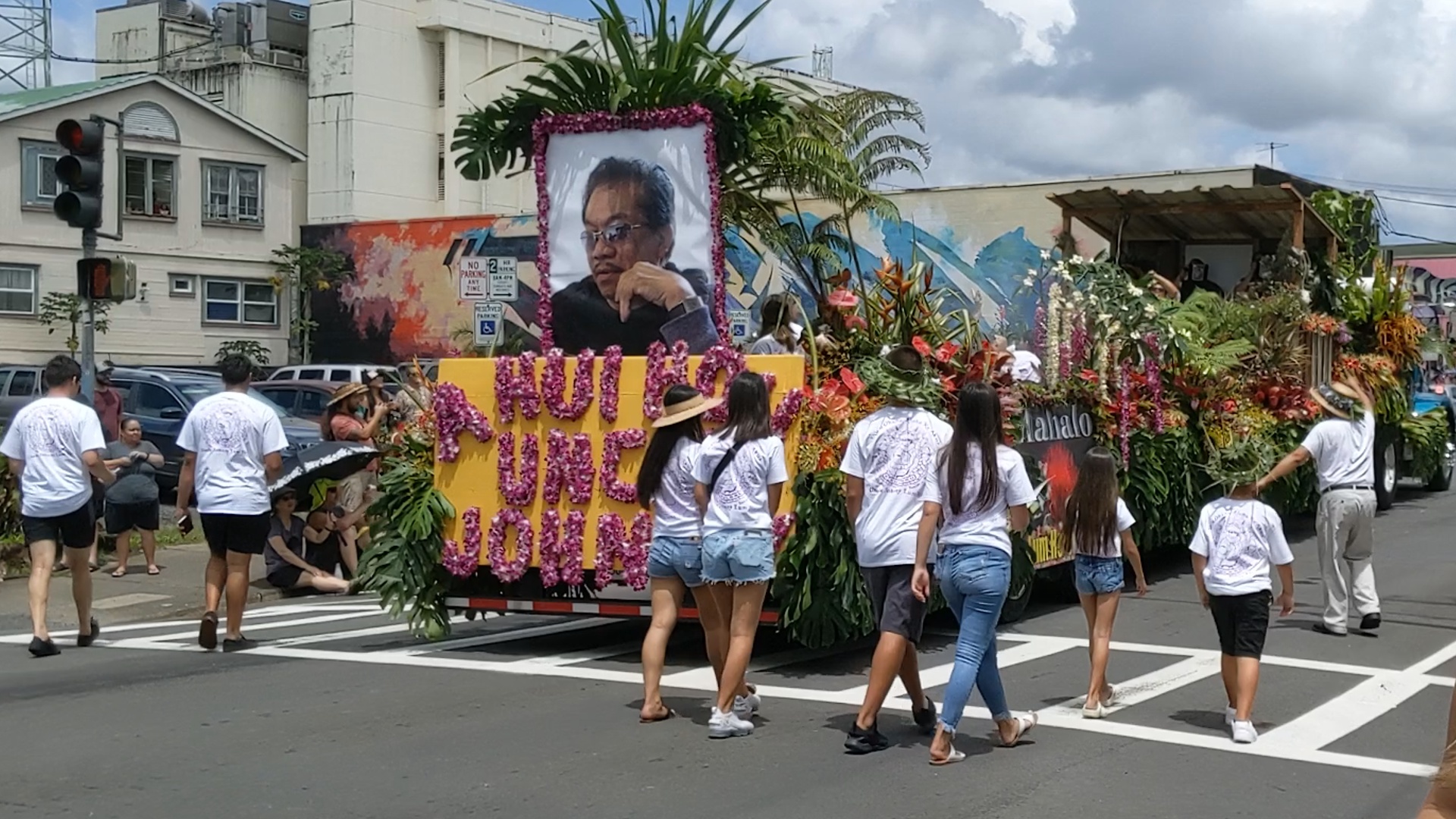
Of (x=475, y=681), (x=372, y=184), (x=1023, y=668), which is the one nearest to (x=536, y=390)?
(x=475, y=681)

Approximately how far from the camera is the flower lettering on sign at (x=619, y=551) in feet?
31.6

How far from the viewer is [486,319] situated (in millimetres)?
16016

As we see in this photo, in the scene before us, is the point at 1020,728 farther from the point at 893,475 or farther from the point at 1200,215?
the point at 1200,215

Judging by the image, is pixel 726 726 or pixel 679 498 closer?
pixel 726 726

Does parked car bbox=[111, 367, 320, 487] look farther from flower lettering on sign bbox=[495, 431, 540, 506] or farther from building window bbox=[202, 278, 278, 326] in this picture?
building window bbox=[202, 278, 278, 326]

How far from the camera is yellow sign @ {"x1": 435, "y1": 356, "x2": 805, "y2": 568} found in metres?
9.73

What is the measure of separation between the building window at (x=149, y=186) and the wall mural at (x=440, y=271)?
4760 mm

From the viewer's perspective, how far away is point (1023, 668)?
378 inches

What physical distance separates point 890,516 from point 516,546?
3.39 metres

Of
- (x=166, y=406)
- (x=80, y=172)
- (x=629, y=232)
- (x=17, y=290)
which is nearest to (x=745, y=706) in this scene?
(x=629, y=232)

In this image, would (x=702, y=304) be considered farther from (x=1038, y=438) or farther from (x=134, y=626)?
(x=134, y=626)

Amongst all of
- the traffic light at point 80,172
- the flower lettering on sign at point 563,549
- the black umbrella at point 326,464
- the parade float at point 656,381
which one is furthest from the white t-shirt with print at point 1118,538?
the traffic light at point 80,172

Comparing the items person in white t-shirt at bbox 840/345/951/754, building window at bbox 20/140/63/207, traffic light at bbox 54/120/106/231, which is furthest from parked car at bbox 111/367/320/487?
building window at bbox 20/140/63/207

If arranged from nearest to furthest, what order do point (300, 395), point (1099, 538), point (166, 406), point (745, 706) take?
1. point (745, 706)
2. point (1099, 538)
3. point (166, 406)
4. point (300, 395)
